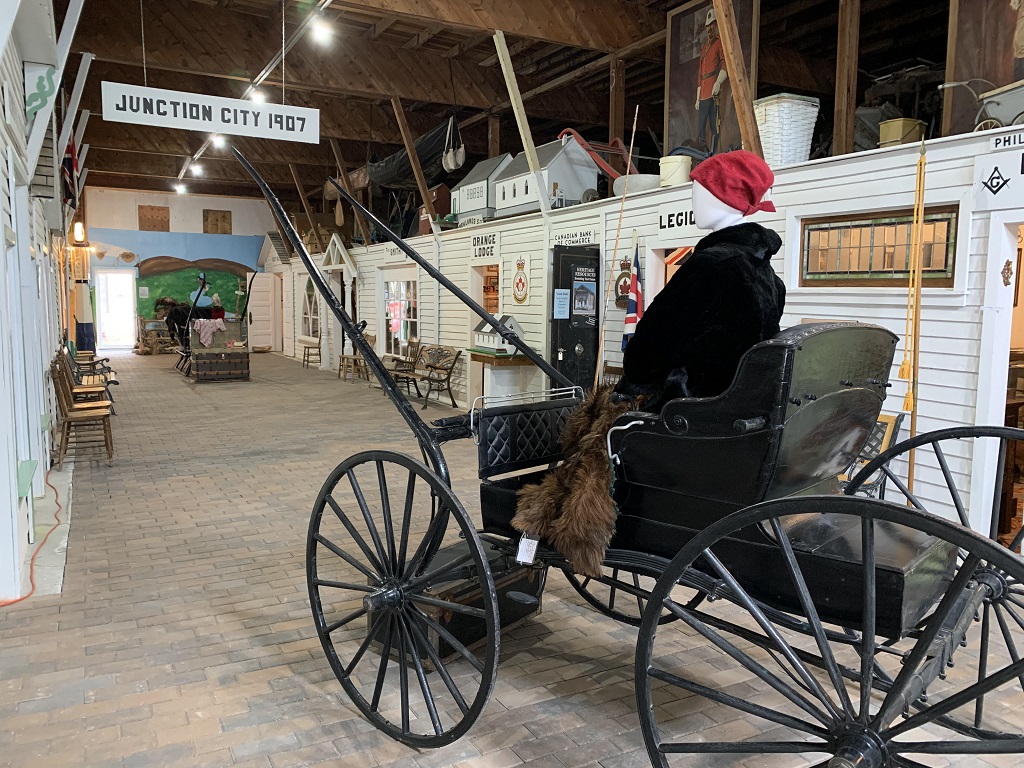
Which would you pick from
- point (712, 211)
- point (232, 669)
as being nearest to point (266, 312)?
point (232, 669)

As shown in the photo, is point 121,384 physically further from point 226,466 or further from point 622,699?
point 622,699

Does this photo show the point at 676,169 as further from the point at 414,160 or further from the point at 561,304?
the point at 414,160

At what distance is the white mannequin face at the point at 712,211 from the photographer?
2270 millimetres

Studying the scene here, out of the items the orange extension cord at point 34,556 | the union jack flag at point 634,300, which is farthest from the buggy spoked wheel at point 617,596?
the union jack flag at point 634,300

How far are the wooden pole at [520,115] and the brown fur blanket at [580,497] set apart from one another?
5.78 meters

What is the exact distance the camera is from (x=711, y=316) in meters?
2.13

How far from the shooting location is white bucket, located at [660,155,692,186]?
641 cm

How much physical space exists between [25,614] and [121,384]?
10.2 meters

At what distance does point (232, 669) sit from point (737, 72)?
4.64 meters

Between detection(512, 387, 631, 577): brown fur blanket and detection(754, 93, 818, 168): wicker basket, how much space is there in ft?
12.6

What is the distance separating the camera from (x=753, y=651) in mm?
3193

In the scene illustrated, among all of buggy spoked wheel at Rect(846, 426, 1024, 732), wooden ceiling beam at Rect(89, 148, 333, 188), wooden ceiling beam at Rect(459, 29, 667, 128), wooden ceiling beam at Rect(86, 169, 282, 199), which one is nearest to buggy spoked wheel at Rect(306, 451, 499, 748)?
buggy spoked wheel at Rect(846, 426, 1024, 732)

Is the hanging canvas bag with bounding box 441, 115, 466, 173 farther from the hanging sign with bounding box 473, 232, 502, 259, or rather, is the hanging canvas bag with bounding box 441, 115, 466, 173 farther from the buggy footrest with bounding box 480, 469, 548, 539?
the buggy footrest with bounding box 480, 469, 548, 539

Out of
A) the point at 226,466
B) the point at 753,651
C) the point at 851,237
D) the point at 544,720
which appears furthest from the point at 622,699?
the point at 226,466
